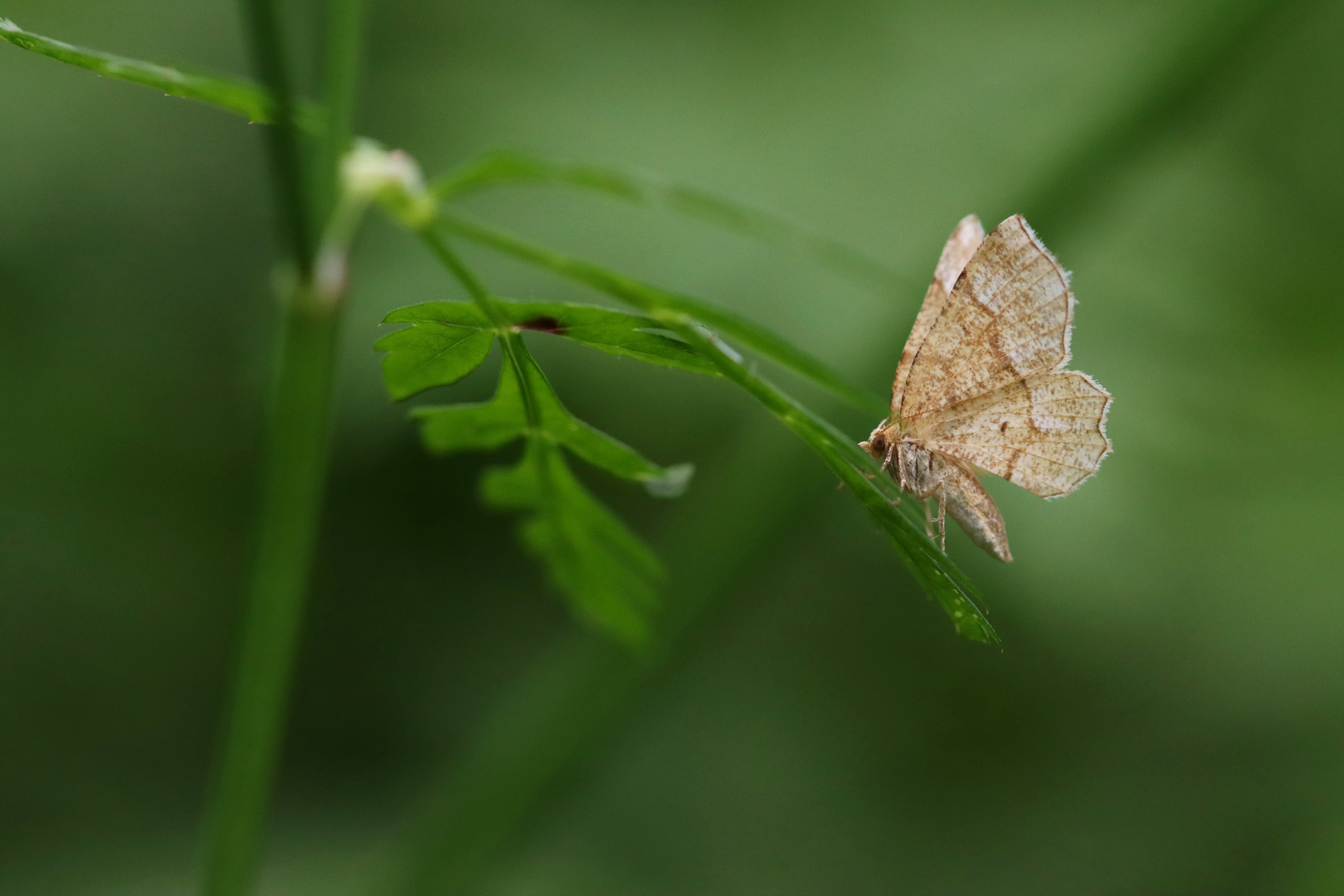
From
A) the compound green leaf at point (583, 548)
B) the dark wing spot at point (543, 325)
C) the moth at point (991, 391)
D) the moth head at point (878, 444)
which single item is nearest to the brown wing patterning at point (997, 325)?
the moth at point (991, 391)

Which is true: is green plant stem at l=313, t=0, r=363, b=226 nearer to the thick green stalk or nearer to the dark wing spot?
the thick green stalk

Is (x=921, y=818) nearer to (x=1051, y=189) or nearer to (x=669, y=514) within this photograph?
(x=669, y=514)

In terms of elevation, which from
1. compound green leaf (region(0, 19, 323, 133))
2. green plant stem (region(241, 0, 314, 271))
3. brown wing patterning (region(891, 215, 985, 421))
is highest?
compound green leaf (region(0, 19, 323, 133))

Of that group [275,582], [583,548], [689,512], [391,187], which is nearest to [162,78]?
[391,187]

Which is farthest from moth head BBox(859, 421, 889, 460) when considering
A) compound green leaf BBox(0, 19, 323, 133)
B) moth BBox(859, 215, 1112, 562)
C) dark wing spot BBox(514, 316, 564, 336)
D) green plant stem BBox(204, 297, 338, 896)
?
compound green leaf BBox(0, 19, 323, 133)

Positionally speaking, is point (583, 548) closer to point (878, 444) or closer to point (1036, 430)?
point (878, 444)

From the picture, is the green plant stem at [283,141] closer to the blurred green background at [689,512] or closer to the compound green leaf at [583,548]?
the compound green leaf at [583,548]
